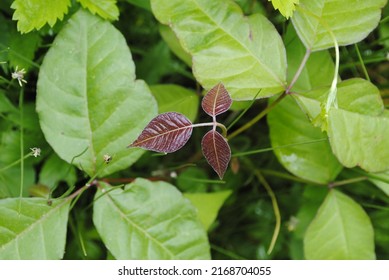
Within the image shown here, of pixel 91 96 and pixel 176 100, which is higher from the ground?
pixel 91 96

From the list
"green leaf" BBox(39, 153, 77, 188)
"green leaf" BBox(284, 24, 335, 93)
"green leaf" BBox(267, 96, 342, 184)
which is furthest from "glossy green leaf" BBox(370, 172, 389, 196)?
"green leaf" BBox(39, 153, 77, 188)

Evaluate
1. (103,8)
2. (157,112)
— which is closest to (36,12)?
(103,8)

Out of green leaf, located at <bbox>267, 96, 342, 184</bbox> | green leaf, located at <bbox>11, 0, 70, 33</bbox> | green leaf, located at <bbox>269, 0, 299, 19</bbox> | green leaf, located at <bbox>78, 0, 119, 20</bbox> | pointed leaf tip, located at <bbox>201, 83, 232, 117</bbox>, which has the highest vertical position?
green leaf, located at <bbox>11, 0, 70, 33</bbox>

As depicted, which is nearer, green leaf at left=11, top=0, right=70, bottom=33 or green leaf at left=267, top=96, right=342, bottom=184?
green leaf at left=11, top=0, right=70, bottom=33

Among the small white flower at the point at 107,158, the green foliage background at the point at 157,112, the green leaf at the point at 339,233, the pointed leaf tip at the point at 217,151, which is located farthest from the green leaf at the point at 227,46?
the green leaf at the point at 339,233

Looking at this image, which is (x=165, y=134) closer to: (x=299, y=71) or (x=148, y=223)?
(x=148, y=223)

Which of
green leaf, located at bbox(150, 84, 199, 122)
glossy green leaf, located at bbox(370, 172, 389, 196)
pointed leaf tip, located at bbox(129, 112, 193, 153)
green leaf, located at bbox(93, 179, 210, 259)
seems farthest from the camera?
green leaf, located at bbox(150, 84, 199, 122)

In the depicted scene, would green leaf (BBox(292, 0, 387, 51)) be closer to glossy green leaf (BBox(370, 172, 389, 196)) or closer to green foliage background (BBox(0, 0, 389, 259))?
green foliage background (BBox(0, 0, 389, 259))
